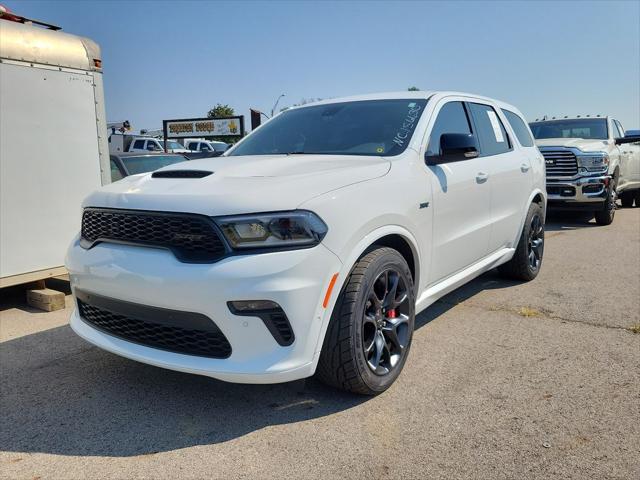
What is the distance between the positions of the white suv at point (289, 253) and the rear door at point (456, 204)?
0.02 m

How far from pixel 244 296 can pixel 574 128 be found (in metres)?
10.6

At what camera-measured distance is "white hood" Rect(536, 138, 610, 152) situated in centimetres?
969

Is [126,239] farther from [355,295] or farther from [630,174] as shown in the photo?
[630,174]

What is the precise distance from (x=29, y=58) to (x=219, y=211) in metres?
3.55

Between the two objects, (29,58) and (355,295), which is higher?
(29,58)

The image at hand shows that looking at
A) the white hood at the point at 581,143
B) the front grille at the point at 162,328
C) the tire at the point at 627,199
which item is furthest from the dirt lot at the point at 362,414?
the tire at the point at 627,199

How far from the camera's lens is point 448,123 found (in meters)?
3.91

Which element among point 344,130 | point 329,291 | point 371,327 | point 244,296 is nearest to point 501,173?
point 344,130

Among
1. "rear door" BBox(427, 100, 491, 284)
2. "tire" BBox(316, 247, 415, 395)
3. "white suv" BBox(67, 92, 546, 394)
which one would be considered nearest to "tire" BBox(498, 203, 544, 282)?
"rear door" BBox(427, 100, 491, 284)

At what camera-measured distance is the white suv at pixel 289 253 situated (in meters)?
2.40

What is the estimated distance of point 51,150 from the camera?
5.03 metres

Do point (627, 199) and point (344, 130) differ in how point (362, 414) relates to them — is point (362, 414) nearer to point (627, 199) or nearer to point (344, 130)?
point (344, 130)

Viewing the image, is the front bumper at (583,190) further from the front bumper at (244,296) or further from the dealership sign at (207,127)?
the dealership sign at (207,127)

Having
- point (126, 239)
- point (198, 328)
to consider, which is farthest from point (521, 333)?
point (126, 239)
